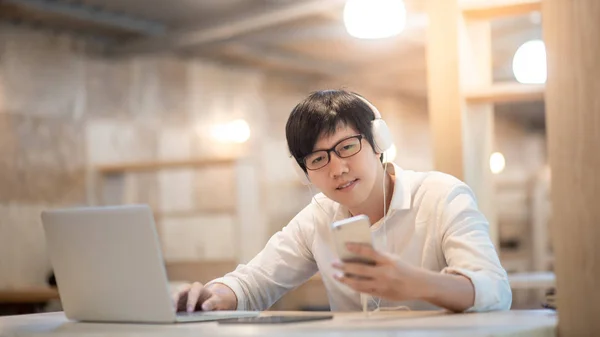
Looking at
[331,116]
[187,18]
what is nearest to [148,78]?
[187,18]

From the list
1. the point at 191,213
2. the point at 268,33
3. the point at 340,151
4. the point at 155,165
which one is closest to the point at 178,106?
the point at 191,213

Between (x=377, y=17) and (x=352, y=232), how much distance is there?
3.26m

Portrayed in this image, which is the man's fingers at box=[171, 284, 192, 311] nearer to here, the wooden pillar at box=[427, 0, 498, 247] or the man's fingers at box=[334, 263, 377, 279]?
the man's fingers at box=[334, 263, 377, 279]

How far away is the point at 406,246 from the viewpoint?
7.37 feet

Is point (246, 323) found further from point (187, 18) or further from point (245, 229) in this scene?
point (187, 18)

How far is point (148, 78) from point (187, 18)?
891 millimetres

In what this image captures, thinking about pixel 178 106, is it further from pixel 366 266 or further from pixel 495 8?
pixel 366 266

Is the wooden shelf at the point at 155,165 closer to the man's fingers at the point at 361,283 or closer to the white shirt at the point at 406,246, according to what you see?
the white shirt at the point at 406,246

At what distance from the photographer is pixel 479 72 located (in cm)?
368

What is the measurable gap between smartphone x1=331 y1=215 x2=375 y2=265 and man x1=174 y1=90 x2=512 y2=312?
0.29 meters

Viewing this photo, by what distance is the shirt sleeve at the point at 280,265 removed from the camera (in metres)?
2.45

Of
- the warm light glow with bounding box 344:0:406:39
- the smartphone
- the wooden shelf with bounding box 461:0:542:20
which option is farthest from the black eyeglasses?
the warm light glow with bounding box 344:0:406:39

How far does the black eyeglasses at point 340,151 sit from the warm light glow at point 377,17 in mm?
2658

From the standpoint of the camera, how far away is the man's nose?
Result: 2.17 meters
